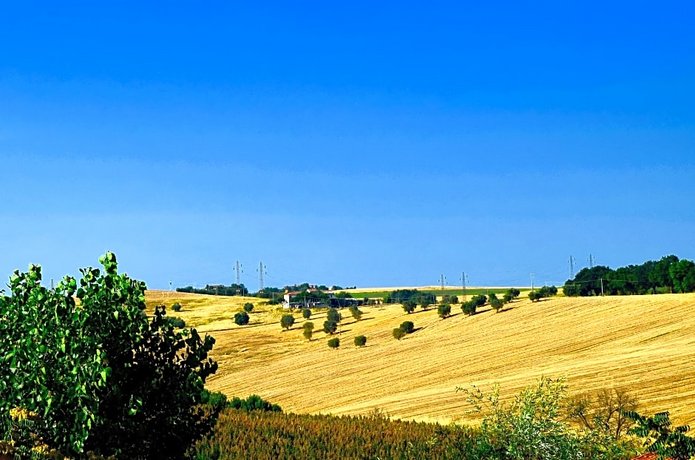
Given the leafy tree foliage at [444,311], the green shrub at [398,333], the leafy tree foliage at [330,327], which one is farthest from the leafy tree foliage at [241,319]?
the leafy tree foliage at [444,311]

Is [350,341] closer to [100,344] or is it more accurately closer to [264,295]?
[264,295]

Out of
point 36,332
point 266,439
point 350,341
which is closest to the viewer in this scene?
point 36,332

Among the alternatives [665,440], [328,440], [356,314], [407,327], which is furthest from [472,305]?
[665,440]

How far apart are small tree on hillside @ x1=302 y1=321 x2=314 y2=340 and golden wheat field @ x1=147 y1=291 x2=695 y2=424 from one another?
773mm

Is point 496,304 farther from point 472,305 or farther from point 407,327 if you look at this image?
point 407,327

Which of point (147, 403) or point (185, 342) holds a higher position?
point (185, 342)

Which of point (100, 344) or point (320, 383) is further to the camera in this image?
point (320, 383)

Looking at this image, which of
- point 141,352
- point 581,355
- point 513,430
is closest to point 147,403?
point 141,352

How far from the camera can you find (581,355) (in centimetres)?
6412

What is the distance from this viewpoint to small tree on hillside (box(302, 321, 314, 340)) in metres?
90.6

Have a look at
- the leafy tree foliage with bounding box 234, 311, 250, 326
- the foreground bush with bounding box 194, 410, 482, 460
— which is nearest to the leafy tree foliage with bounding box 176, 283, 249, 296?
the leafy tree foliage with bounding box 234, 311, 250, 326

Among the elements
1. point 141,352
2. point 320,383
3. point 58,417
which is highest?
point 141,352

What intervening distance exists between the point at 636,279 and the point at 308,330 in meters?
37.4

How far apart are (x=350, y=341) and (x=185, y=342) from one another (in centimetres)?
7165
